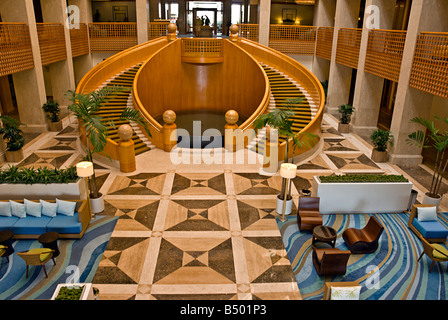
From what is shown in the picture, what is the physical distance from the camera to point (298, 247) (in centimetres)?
700

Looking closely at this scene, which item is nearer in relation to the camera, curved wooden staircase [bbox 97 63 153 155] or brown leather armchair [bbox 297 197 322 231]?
brown leather armchair [bbox 297 197 322 231]

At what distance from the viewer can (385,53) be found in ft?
39.0

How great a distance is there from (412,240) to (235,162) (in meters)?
5.23

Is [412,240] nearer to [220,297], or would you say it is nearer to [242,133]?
[220,297]

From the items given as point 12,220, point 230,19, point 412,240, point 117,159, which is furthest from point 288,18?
point 12,220

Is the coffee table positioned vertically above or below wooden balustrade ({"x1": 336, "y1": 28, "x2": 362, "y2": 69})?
below

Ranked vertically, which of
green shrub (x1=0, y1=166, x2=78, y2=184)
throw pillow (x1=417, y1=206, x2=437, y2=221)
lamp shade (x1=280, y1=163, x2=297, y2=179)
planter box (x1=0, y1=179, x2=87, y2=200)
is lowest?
throw pillow (x1=417, y1=206, x2=437, y2=221)

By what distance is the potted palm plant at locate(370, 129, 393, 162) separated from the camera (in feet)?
36.3

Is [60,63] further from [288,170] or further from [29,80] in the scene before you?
[288,170]

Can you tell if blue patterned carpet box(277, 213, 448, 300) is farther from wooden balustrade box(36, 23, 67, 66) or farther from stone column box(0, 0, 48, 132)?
wooden balustrade box(36, 23, 67, 66)

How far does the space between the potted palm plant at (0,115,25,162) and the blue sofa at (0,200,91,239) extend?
162 inches

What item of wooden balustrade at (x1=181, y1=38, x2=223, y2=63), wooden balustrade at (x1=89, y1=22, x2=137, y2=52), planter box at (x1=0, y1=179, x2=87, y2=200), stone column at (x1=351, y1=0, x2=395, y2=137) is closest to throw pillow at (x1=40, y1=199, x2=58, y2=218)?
planter box at (x1=0, y1=179, x2=87, y2=200)

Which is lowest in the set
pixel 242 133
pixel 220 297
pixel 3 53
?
pixel 220 297

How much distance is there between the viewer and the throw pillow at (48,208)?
23.6 feet
